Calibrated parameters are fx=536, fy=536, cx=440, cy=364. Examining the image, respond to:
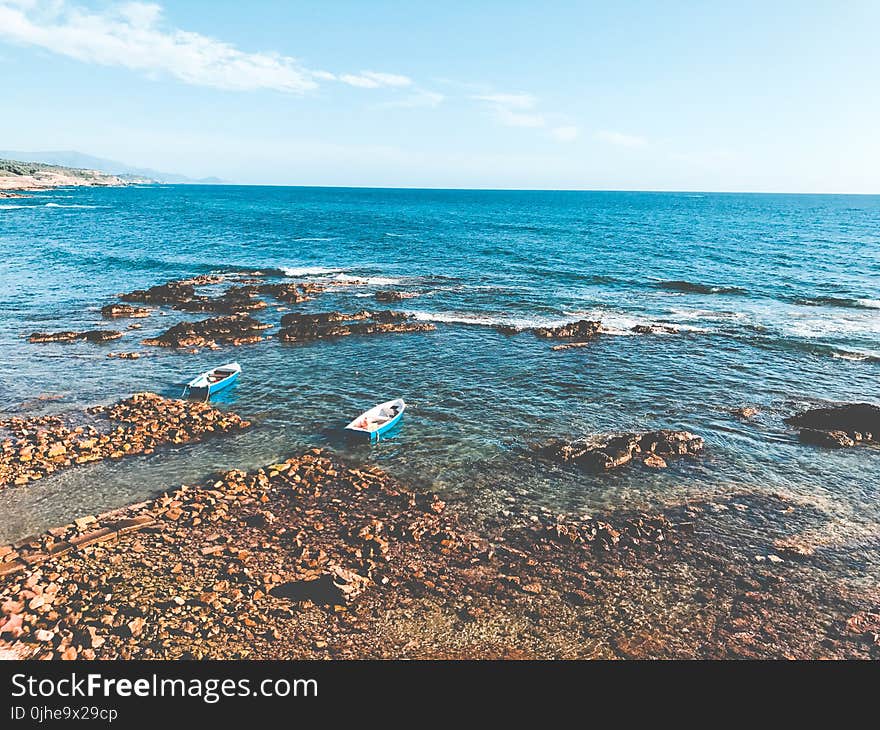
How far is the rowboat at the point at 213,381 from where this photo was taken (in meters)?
30.2

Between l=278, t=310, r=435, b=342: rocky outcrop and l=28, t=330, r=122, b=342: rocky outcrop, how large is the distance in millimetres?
12494

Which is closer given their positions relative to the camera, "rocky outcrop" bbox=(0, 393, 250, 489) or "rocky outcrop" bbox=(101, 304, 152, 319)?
"rocky outcrop" bbox=(0, 393, 250, 489)

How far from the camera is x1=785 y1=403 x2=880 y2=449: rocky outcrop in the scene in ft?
86.8

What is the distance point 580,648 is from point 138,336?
39.9 metres

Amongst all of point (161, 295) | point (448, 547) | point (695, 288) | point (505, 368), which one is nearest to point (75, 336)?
point (161, 295)

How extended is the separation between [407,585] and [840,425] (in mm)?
24825

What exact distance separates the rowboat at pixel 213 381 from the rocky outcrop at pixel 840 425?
31.1m

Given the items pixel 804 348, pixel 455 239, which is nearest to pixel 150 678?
pixel 804 348

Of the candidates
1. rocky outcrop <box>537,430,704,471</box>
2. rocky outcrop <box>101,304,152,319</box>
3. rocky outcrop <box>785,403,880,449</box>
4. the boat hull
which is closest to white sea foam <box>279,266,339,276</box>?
rocky outcrop <box>101,304,152,319</box>

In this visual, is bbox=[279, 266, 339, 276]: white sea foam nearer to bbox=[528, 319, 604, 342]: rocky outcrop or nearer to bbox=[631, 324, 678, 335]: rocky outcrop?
bbox=[528, 319, 604, 342]: rocky outcrop

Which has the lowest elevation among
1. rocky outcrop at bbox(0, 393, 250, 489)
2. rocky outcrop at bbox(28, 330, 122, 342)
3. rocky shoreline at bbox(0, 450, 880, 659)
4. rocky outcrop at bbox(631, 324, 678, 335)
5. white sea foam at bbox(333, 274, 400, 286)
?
rocky shoreline at bbox(0, 450, 880, 659)

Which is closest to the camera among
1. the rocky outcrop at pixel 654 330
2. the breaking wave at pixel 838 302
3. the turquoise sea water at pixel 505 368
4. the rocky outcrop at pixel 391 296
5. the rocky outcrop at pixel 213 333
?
the turquoise sea water at pixel 505 368

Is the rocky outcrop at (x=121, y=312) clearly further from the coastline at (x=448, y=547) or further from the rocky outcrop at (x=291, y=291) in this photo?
the coastline at (x=448, y=547)

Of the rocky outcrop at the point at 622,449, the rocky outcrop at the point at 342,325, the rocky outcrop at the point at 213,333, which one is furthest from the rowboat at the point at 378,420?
the rocky outcrop at the point at 213,333
